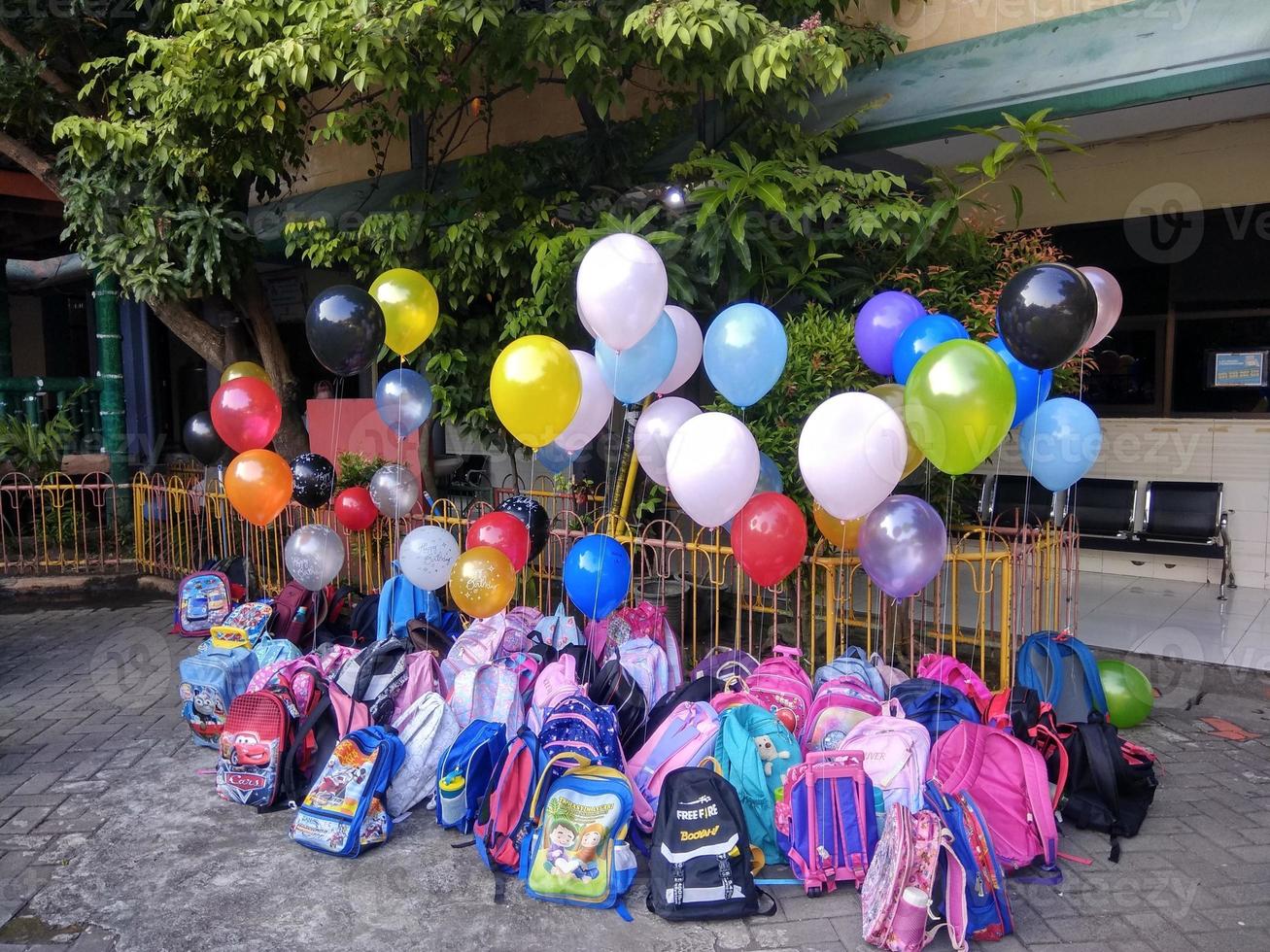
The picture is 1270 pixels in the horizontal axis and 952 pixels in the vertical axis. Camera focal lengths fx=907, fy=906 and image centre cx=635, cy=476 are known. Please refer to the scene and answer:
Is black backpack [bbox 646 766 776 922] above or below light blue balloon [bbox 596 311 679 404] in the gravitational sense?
below

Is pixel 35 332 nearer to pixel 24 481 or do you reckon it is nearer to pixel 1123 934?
pixel 24 481

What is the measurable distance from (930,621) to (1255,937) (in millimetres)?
3134

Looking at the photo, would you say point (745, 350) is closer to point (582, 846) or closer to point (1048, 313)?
point (1048, 313)

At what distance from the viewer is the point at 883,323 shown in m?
4.54

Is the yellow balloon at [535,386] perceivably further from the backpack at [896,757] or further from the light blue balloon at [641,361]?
the backpack at [896,757]

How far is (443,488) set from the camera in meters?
9.79

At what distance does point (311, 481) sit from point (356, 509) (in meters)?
0.66

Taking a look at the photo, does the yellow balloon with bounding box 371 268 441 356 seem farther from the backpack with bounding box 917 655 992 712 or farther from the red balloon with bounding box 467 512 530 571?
the backpack with bounding box 917 655 992 712

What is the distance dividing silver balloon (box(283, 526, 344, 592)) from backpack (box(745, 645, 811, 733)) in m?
2.67

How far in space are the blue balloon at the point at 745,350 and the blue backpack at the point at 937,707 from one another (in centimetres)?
157

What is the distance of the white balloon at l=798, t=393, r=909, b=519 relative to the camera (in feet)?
11.9

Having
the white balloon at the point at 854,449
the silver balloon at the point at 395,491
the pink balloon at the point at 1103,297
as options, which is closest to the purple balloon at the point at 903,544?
the white balloon at the point at 854,449

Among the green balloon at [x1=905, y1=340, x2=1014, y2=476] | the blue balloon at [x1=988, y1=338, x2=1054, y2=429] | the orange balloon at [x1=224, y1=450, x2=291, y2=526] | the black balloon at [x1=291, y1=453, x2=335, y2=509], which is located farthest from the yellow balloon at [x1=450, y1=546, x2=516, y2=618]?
the blue balloon at [x1=988, y1=338, x2=1054, y2=429]

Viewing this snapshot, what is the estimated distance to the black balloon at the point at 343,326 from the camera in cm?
451
